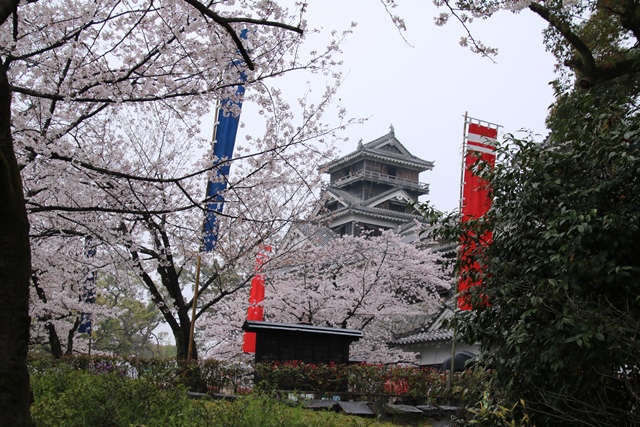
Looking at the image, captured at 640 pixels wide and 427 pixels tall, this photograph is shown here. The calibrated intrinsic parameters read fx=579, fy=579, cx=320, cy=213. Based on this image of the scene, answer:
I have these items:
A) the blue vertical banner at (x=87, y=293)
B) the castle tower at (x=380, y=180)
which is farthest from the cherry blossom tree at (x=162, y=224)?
the castle tower at (x=380, y=180)

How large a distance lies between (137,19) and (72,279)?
408 inches

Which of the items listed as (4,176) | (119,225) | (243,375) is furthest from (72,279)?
(4,176)

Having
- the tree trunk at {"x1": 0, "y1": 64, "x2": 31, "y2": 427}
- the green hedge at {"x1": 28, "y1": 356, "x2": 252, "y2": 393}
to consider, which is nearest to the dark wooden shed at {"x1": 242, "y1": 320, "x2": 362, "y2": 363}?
the green hedge at {"x1": 28, "y1": 356, "x2": 252, "y2": 393}

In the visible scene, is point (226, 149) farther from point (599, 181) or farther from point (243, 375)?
point (599, 181)

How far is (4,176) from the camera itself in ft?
11.1

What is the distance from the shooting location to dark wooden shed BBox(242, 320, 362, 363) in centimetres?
1214

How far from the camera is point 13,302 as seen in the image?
355 cm

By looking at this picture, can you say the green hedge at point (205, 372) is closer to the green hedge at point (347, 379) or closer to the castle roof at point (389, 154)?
the green hedge at point (347, 379)

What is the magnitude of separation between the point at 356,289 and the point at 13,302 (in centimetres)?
1611

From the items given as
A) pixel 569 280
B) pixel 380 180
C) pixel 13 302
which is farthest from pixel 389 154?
pixel 13 302

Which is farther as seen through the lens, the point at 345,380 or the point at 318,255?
the point at 318,255

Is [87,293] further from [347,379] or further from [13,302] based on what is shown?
[13,302]

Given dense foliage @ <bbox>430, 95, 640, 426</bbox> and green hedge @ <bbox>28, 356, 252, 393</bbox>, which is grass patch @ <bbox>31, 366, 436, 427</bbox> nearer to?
dense foliage @ <bbox>430, 95, 640, 426</bbox>

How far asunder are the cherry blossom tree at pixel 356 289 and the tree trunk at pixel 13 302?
13991 mm
